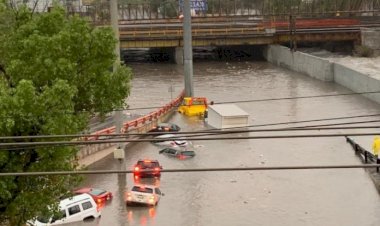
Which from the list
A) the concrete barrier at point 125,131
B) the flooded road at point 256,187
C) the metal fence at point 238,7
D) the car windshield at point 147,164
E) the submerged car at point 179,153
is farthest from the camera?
the metal fence at point 238,7

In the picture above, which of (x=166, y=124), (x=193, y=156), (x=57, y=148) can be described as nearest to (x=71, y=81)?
(x=57, y=148)

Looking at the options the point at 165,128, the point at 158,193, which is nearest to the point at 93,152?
the point at 165,128

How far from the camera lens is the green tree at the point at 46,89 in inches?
314

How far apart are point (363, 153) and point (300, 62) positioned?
20.8 meters

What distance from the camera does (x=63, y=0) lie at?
64875 mm

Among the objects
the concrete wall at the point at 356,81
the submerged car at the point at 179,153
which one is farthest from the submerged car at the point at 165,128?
the concrete wall at the point at 356,81

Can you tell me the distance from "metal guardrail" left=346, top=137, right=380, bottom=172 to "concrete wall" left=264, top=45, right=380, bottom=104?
26.3 ft

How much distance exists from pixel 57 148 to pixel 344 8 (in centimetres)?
5149

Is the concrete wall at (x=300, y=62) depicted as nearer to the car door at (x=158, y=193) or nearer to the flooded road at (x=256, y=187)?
the flooded road at (x=256, y=187)

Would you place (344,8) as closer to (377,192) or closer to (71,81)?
(377,192)

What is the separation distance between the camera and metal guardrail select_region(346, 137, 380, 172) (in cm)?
1744

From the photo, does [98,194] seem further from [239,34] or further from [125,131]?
[239,34]

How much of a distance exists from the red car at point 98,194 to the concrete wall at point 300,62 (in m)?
21.7

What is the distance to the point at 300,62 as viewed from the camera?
3872cm
